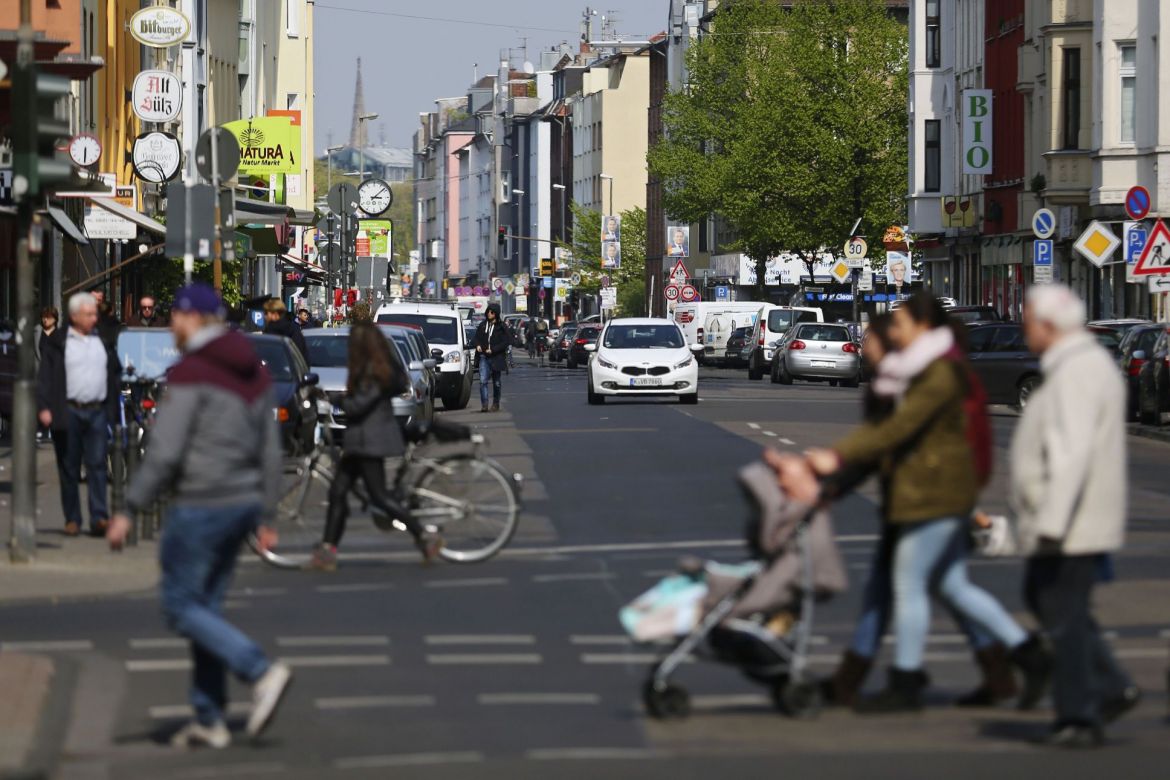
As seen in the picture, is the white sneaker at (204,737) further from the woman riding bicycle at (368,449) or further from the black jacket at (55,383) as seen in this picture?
the black jacket at (55,383)

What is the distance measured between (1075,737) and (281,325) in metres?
22.3

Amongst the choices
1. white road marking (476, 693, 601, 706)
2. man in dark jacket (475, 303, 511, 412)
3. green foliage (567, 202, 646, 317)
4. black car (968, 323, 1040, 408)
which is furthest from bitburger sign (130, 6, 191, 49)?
green foliage (567, 202, 646, 317)

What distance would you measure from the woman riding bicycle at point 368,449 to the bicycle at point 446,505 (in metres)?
0.12

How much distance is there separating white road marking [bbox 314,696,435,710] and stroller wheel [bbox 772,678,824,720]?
155cm

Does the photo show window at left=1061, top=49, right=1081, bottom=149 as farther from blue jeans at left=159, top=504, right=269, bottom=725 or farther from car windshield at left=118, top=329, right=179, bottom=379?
blue jeans at left=159, top=504, right=269, bottom=725

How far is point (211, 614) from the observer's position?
9523mm

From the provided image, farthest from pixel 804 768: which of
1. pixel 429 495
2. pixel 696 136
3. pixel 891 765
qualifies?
pixel 696 136

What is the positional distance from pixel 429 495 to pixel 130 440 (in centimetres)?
389

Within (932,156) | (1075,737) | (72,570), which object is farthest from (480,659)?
(932,156)

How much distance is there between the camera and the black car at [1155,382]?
112 ft

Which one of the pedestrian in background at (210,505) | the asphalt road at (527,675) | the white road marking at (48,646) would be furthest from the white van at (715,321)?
the pedestrian in background at (210,505)

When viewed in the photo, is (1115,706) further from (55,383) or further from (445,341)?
(445,341)

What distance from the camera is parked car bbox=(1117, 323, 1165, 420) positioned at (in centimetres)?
3606

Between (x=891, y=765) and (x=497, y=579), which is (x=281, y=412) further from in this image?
(x=891, y=765)
